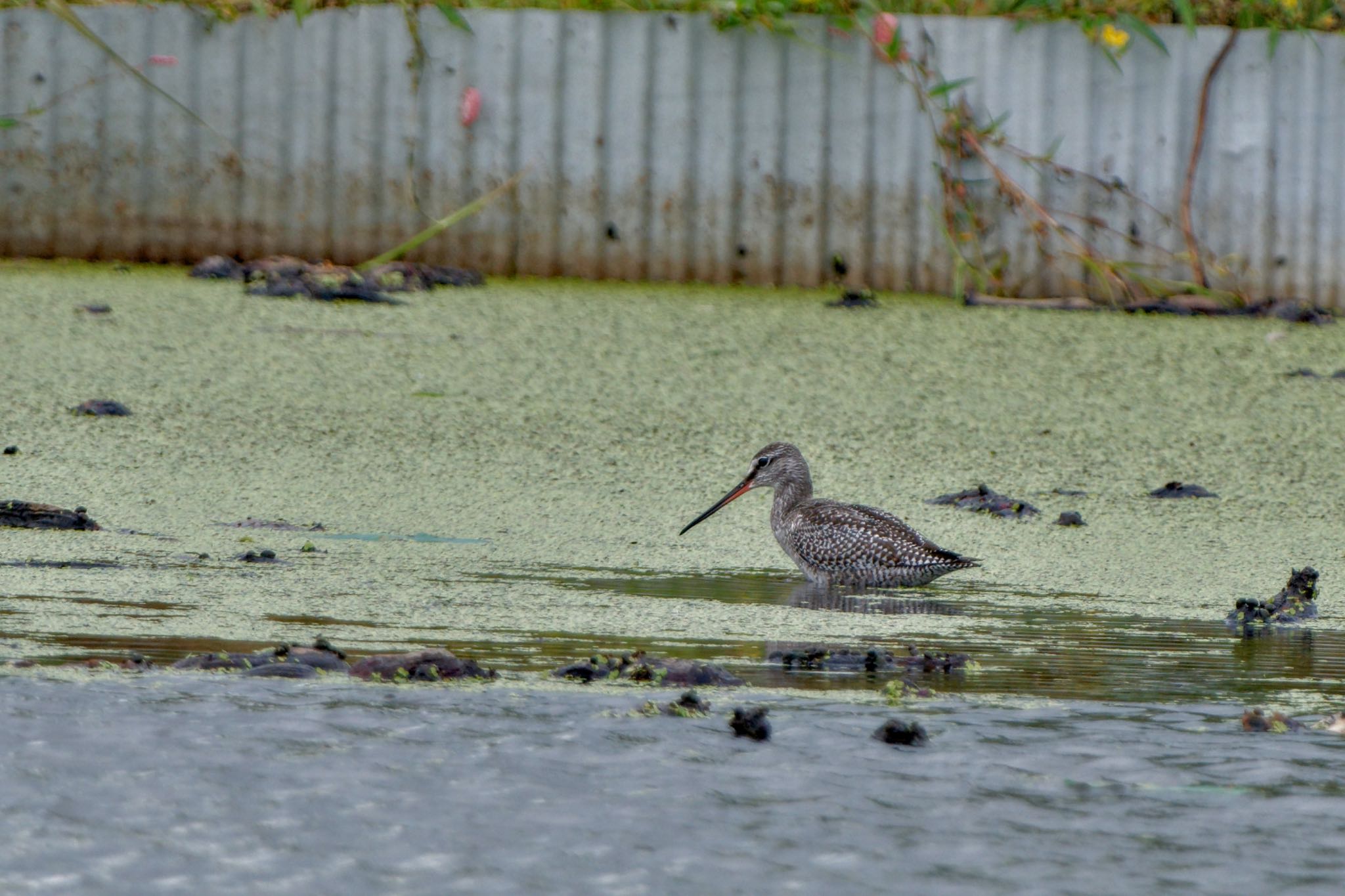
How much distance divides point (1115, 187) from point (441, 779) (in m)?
4.75

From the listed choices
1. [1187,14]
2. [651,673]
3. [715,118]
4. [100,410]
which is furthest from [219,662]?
[1187,14]

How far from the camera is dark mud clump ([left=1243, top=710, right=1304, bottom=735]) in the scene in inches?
106

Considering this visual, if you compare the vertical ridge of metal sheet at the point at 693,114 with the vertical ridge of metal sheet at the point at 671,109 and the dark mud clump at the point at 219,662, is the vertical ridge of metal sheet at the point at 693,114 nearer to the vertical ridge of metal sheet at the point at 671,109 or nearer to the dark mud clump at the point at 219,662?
the vertical ridge of metal sheet at the point at 671,109

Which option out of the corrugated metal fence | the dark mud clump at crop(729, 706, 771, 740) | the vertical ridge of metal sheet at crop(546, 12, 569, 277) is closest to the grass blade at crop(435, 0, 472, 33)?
the corrugated metal fence

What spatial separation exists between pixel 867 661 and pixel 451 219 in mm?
3950

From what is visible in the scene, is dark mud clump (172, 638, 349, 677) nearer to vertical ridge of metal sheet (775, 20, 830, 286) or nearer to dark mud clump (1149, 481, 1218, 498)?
dark mud clump (1149, 481, 1218, 498)

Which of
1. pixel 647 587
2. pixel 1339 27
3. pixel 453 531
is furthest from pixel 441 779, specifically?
pixel 1339 27

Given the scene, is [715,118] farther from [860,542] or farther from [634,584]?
[634,584]

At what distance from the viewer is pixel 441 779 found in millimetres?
2389

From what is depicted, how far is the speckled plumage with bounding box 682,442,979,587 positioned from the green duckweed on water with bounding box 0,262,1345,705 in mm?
60

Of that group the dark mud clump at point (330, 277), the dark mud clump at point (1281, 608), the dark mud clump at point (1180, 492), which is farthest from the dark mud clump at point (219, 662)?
the dark mud clump at point (330, 277)

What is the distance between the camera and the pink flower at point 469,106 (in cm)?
660

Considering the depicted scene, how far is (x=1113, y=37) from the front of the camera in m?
6.52

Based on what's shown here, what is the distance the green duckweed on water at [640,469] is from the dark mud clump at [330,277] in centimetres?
9
